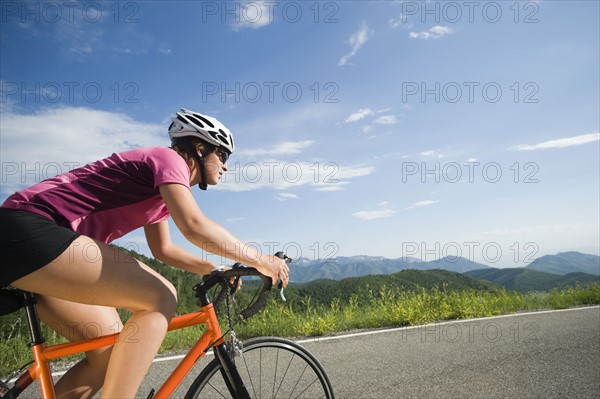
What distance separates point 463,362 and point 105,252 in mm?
4485

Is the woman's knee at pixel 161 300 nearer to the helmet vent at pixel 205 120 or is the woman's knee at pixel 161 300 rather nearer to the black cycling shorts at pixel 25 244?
the black cycling shorts at pixel 25 244

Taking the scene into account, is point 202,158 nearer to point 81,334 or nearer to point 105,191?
point 105,191

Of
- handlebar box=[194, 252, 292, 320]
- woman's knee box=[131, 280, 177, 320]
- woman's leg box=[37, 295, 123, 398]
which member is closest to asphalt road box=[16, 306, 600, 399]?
woman's leg box=[37, 295, 123, 398]

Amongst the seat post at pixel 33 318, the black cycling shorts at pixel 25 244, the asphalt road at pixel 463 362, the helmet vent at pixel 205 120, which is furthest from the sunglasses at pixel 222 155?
the asphalt road at pixel 463 362

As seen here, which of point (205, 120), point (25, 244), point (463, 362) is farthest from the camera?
point (463, 362)

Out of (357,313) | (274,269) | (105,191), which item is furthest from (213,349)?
(357,313)

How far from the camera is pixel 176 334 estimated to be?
607cm

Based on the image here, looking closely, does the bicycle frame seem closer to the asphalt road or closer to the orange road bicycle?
the orange road bicycle

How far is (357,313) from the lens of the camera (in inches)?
320

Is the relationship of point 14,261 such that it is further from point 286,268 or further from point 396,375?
point 396,375

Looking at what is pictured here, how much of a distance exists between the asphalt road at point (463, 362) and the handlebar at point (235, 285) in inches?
86.0

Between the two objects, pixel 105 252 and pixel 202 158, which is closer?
pixel 105 252

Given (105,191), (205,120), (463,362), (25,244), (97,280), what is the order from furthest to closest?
(463,362) < (205,120) < (105,191) < (97,280) < (25,244)

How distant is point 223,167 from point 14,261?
124 cm
